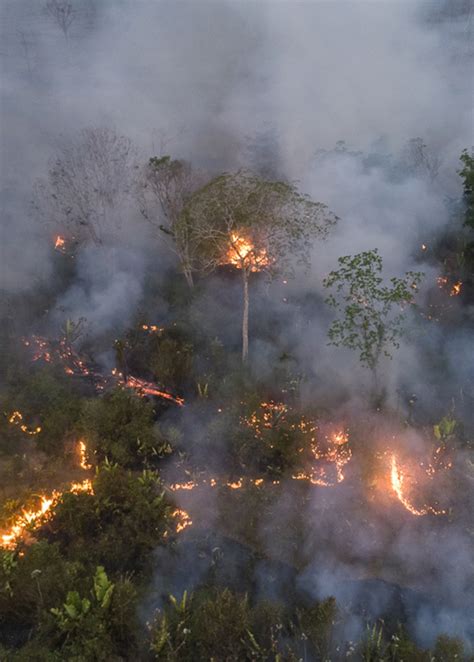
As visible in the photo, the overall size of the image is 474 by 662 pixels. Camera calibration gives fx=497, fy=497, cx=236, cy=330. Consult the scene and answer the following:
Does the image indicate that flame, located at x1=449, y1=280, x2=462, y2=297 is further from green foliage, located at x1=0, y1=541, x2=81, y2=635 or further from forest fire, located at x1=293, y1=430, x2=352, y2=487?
green foliage, located at x1=0, y1=541, x2=81, y2=635

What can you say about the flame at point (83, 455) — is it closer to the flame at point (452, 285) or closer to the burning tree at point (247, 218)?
the burning tree at point (247, 218)

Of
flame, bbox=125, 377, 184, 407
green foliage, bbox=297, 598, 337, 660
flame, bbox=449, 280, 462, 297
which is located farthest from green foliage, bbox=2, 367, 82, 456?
flame, bbox=449, 280, 462, 297

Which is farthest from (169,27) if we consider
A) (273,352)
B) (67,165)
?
(273,352)

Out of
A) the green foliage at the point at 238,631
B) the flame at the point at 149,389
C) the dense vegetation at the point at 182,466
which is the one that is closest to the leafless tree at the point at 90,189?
the dense vegetation at the point at 182,466

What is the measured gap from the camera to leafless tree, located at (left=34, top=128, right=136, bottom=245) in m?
19.3

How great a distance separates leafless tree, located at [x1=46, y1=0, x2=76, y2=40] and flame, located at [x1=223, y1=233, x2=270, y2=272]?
2933 cm

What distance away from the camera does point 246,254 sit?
15.0 metres

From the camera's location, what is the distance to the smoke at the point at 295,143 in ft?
39.4

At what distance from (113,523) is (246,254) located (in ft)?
27.1

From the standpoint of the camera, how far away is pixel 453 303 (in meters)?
17.4

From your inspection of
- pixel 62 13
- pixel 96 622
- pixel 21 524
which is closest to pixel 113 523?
pixel 21 524

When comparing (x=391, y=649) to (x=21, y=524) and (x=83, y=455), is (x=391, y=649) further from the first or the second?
(x=83, y=455)

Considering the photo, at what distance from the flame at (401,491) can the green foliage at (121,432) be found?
19.5 feet

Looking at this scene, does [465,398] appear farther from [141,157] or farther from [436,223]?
[141,157]
